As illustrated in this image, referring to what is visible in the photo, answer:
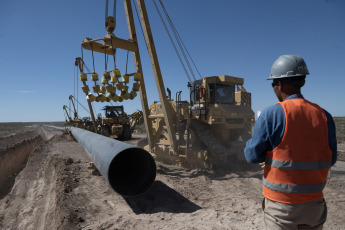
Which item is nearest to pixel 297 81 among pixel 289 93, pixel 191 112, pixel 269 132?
pixel 289 93

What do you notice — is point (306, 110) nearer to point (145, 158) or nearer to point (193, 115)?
point (145, 158)

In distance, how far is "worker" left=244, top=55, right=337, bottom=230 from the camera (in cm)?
178

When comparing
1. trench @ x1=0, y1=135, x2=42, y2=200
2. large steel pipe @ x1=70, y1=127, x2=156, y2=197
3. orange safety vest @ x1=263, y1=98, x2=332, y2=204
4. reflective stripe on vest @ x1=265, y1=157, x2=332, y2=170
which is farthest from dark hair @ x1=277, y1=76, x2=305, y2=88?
trench @ x1=0, y1=135, x2=42, y2=200

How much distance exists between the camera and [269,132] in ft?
6.07

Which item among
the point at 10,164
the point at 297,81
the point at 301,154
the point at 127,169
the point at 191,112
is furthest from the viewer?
the point at 10,164

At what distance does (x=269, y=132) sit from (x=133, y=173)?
3.72 metres

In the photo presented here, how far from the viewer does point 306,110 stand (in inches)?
71.0

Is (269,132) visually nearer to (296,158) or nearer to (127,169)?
(296,158)

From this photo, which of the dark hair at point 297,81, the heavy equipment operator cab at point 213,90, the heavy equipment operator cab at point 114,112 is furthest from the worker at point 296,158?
the heavy equipment operator cab at point 114,112

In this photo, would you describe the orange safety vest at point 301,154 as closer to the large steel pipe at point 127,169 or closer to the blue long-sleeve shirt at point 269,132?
the blue long-sleeve shirt at point 269,132

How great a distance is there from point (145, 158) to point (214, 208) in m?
1.68

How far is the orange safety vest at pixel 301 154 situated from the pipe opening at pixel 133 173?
299 centimetres

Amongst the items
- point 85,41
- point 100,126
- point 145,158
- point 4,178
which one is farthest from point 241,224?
point 100,126

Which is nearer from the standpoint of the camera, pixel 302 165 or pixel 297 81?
pixel 302 165
